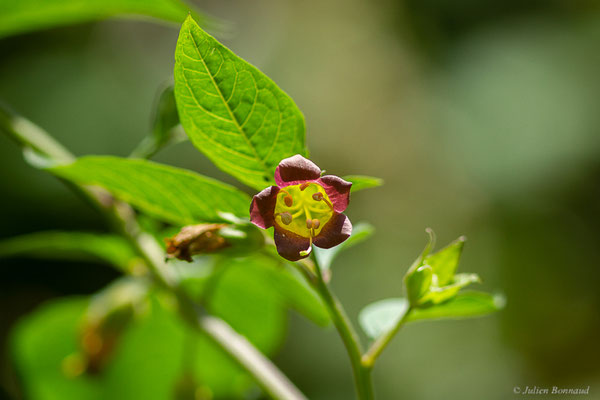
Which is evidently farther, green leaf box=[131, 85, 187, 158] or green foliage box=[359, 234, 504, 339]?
green leaf box=[131, 85, 187, 158]

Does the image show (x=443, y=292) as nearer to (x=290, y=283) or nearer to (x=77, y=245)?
(x=290, y=283)

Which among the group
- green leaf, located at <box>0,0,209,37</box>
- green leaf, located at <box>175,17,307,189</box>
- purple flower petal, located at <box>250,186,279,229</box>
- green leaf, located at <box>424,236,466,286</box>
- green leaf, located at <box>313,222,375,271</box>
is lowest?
green leaf, located at <box>424,236,466,286</box>

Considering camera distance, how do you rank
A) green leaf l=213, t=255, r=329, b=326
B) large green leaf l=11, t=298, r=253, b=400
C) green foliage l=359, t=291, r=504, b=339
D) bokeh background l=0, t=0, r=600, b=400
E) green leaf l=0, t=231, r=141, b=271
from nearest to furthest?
1. green foliage l=359, t=291, r=504, b=339
2. green leaf l=213, t=255, r=329, b=326
3. green leaf l=0, t=231, r=141, b=271
4. large green leaf l=11, t=298, r=253, b=400
5. bokeh background l=0, t=0, r=600, b=400

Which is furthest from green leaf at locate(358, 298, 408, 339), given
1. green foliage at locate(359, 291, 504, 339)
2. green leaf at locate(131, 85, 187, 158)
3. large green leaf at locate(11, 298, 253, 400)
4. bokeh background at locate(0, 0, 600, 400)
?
bokeh background at locate(0, 0, 600, 400)

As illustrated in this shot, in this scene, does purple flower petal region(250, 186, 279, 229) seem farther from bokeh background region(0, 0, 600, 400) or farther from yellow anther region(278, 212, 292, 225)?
bokeh background region(0, 0, 600, 400)

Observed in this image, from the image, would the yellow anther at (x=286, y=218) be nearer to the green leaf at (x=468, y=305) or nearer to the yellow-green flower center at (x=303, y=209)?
the yellow-green flower center at (x=303, y=209)

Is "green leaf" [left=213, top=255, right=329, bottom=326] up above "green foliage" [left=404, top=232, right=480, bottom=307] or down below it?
below

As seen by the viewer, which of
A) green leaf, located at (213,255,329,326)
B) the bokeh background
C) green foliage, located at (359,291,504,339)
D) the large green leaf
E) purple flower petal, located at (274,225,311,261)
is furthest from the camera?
the bokeh background

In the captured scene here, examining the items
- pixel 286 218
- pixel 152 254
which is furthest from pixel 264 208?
pixel 152 254

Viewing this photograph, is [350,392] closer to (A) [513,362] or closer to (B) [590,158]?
(A) [513,362]
